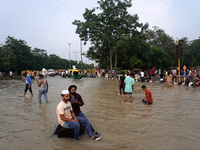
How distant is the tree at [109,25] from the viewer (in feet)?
115

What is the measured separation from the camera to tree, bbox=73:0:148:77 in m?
35.0

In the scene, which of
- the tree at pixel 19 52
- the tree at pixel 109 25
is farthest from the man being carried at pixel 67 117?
the tree at pixel 19 52

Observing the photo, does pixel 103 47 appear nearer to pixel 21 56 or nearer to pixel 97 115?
pixel 97 115

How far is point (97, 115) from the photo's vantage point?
812 centimetres

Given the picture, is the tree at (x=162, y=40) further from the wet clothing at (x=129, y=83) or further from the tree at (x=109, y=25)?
the wet clothing at (x=129, y=83)

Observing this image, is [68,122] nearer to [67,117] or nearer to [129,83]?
[67,117]

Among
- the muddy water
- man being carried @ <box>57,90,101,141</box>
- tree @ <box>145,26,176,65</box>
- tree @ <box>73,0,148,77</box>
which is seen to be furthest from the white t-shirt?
tree @ <box>145,26,176,65</box>

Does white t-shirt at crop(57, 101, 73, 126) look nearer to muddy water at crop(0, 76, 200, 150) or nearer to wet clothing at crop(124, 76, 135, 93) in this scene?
muddy water at crop(0, 76, 200, 150)

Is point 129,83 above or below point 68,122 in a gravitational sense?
above

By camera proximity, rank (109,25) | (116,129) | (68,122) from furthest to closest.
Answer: (109,25), (116,129), (68,122)

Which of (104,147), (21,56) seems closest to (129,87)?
(104,147)

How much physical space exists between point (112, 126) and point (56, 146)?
2183 mm

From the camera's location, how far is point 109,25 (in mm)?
36031

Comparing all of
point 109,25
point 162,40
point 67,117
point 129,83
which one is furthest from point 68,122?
point 162,40
